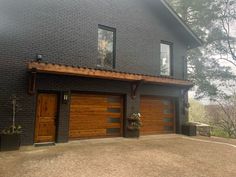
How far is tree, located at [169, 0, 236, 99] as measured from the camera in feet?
52.7

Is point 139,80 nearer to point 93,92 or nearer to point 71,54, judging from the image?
point 93,92

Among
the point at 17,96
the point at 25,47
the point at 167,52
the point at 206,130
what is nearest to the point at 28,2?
the point at 25,47

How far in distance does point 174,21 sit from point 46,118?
29.4ft

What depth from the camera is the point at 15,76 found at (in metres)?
7.62

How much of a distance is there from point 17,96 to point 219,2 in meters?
15.9

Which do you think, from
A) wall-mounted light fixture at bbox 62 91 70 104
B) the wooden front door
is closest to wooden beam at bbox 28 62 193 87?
wall-mounted light fixture at bbox 62 91 70 104

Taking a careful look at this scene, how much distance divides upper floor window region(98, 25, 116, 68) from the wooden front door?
2903 mm

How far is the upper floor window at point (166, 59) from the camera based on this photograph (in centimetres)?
1194

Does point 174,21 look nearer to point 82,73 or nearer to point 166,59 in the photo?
point 166,59

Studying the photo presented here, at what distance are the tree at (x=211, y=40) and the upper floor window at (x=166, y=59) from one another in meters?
5.86

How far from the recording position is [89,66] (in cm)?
926

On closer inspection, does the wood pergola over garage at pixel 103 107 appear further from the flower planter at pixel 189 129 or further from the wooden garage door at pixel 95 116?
the flower planter at pixel 189 129

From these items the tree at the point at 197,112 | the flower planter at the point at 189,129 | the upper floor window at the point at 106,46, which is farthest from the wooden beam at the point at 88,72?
the tree at the point at 197,112

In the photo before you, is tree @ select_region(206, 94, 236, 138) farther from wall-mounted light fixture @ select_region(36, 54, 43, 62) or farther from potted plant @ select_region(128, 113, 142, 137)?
wall-mounted light fixture @ select_region(36, 54, 43, 62)
